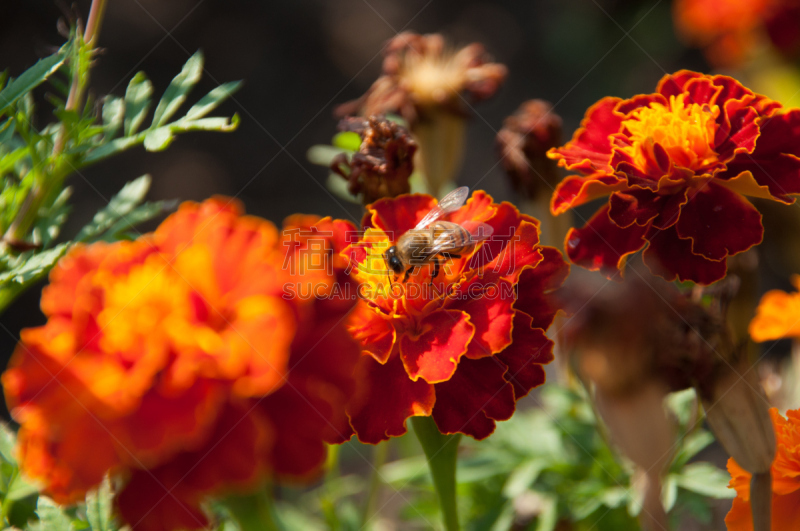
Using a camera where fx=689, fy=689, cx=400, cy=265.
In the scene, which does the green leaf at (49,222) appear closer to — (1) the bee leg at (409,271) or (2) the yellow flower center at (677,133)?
(1) the bee leg at (409,271)

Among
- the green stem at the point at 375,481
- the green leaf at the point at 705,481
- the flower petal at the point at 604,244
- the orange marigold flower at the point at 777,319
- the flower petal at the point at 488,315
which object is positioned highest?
the flower petal at the point at 604,244

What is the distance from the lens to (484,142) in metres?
2.23

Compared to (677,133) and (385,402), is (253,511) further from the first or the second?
(677,133)

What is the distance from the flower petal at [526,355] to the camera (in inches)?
21.7

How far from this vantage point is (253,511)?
1.43ft

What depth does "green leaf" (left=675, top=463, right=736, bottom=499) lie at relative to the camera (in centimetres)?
69

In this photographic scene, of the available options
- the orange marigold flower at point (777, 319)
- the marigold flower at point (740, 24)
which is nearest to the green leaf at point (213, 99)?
the orange marigold flower at point (777, 319)

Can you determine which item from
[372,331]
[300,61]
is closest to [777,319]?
[372,331]

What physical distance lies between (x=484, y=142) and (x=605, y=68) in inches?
19.7

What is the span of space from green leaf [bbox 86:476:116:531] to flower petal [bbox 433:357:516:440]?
27cm

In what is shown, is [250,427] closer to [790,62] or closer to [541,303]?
[541,303]

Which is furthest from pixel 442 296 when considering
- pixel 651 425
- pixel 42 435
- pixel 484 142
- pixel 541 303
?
pixel 484 142

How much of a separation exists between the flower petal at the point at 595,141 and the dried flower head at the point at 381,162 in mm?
158

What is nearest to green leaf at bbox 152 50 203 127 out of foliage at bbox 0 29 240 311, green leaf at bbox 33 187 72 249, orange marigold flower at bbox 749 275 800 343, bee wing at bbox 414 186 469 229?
foliage at bbox 0 29 240 311
